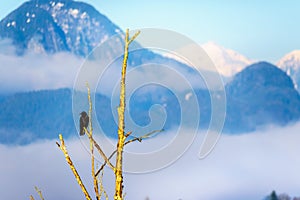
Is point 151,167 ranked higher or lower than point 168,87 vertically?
lower

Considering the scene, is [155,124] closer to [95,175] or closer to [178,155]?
[178,155]

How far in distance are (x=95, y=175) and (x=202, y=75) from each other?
3.34 ft

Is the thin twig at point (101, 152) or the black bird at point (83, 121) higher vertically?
the black bird at point (83, 121)

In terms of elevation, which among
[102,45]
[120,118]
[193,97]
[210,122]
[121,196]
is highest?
[102,45]

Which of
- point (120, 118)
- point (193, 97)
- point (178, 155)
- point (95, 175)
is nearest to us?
point (120, 118)

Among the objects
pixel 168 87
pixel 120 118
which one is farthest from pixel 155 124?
pixel 120 118

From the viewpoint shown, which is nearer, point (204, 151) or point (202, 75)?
point (202, 75)

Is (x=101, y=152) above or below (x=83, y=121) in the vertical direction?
below

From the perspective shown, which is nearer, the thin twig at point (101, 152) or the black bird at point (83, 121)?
the thin twig at point (101, 152)

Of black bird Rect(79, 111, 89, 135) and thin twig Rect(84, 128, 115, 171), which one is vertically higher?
black bird Rect(79, 111, 89, 135)

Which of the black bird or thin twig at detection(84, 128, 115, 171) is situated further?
the black bird

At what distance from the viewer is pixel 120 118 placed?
220 cm

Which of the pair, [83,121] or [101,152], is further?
[83,121]

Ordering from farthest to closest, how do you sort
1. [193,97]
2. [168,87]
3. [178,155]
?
1. [168,87]
2. [193,97]
3. [178,155]
